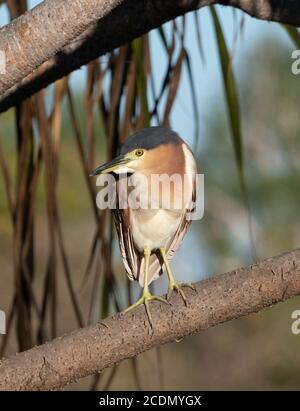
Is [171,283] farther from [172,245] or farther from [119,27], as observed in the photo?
[119,27]

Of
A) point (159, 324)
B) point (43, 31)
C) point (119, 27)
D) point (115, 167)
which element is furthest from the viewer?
point (115, 167)

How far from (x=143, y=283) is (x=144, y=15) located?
778 millimetres

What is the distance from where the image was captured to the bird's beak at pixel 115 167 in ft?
7.39

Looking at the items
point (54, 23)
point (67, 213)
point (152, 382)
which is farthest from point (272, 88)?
point (54, 23)

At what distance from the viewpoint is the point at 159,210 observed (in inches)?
97.7

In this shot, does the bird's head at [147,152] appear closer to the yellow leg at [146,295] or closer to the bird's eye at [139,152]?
the bird's eye at [139,152]

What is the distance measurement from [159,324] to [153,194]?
77cm

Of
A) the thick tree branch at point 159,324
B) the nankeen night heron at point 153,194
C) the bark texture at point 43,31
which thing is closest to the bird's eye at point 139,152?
the nankeen night heron at point 153,194

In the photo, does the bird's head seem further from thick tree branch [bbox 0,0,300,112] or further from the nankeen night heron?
thick tree branch [bbox 0,0,300,112]

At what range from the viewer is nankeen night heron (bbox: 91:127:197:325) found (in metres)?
2.38

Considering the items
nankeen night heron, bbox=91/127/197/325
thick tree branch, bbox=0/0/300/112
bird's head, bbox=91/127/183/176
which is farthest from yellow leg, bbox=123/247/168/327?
thick tree branch, bbox=0/0/300/112

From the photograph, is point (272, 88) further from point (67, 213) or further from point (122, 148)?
point (122, 148)

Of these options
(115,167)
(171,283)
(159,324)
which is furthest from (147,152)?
(159,324)

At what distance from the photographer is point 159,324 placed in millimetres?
1732
